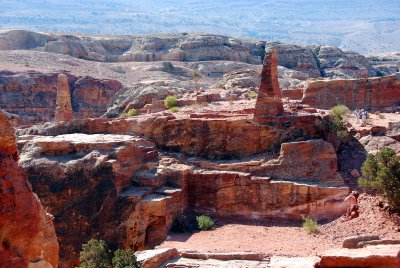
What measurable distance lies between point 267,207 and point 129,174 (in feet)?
15.4

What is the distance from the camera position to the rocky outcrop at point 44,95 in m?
51.4

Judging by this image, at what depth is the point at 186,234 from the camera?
709 inches

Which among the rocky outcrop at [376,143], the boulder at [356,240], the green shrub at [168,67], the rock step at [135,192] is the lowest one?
the rock step at [135,192]

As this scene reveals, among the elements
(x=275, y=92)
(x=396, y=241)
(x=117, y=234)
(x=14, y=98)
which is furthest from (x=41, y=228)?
(x=14, y=98)

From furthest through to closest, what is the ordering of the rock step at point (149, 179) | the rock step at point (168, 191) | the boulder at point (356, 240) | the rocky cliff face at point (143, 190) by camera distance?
the rock step at point (149, 179) < the rock step at point (168, 191) < the rocky cliff face at point (143, 190) < the boulder at point (356, 240)

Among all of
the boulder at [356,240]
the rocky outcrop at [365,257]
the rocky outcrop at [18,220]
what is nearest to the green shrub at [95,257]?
the rocky outcrop at [18,220]

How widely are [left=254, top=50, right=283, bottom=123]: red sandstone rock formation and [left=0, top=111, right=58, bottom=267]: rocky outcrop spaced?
11960 millimetres

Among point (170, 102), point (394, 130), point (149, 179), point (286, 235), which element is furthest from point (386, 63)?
point (286, 235)

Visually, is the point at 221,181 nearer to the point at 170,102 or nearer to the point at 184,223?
the point at 184,223

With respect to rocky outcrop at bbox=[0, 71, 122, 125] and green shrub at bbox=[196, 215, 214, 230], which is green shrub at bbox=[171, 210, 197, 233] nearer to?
green shrub at bbox=[196, 215, 214, 230]

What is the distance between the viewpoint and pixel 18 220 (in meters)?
8.78

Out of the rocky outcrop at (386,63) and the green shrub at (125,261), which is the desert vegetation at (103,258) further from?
the rocky outcrop at (386,63)

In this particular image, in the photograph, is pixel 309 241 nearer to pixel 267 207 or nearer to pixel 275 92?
pixel 267 207

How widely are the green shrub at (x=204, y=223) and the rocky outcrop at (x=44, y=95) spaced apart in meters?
34.1
